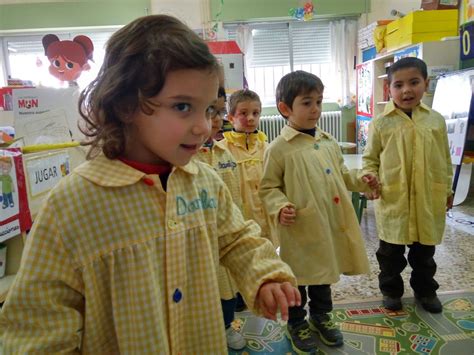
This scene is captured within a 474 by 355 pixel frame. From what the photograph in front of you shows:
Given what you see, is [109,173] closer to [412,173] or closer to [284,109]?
[284,109]

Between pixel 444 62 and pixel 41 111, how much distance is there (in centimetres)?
348

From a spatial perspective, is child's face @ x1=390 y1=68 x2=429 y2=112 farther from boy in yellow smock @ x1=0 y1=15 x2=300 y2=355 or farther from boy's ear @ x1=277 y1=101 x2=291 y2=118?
boy in yellow smock @ x1=0 y1=15 x2=300 y2=355

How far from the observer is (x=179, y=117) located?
2.15ft

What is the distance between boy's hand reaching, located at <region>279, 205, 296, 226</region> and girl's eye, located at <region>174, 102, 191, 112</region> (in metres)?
0.77

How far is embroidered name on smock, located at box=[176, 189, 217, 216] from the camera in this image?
2.35 feet

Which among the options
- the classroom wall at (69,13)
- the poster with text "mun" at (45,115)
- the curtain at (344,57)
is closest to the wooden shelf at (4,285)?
the poster with text "mun" at (45,115)

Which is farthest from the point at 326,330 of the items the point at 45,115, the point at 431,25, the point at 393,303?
the point at 431,25

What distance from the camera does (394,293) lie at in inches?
68.7

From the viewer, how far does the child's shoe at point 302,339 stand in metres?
1.44

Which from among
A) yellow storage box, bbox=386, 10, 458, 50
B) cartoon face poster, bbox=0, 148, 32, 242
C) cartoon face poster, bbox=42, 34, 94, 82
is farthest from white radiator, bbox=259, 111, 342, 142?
cartoon face poster, bbox=0, 148, 32, 242

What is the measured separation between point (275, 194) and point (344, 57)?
15.8ft

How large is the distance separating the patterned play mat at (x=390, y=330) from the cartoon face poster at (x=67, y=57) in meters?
1.94

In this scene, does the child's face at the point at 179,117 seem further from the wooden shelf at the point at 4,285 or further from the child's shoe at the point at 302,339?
the child's shoe at the point at 302,339

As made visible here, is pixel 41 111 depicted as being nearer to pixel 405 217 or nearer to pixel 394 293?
pixel 405 217
